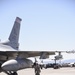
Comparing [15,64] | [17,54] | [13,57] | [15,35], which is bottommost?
[15,64]

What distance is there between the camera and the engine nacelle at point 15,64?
1945 cm

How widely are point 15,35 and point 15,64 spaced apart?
807 cm

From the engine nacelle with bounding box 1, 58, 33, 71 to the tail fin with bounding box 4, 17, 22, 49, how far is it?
179 inches

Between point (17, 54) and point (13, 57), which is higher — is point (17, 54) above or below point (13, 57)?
above

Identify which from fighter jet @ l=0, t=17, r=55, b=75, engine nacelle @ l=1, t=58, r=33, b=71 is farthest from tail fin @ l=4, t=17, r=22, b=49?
engine nacelle @ l=1, t=58, r=33, b=71

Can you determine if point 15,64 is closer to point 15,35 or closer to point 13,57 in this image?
point 13,57

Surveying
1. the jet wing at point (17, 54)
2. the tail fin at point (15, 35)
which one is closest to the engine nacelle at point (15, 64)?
the jet wing at point (17, 54)

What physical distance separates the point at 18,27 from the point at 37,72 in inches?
289

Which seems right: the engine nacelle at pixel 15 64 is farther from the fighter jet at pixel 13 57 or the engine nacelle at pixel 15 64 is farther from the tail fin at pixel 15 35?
the tail fin at pixel 15 35

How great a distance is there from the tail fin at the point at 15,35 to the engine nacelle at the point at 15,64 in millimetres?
4534

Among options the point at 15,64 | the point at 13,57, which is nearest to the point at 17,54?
the point at 13,57

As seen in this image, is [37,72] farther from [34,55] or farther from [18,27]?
[18,27]

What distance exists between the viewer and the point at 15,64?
19953mm

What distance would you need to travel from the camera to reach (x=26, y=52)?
72.5ft
